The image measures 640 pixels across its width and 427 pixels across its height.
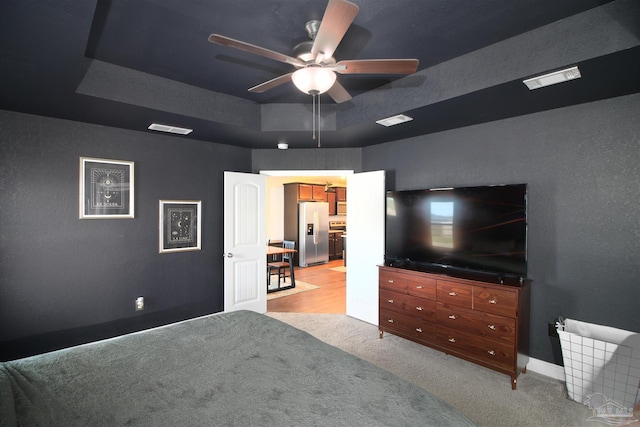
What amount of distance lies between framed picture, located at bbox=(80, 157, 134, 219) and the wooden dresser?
307 cm

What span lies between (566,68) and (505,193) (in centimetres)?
117

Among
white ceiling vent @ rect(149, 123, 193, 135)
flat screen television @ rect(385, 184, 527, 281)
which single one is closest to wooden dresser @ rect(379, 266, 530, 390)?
flat screen television @ rect(385, 184, 527, 281)

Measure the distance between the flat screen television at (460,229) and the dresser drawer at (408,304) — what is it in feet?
1.20

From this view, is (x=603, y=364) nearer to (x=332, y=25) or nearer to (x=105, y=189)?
(x=332, y=25)

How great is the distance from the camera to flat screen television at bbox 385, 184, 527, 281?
9.52 feet

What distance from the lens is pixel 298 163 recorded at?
4.62 meters

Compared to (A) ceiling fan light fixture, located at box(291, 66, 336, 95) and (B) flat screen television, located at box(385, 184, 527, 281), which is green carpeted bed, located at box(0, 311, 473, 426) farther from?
(B) flat screen television, located at box(385, 184, 527, 281)

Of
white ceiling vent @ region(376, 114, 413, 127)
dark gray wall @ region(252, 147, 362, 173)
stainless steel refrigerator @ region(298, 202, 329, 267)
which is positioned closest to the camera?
white ceiling vent @ region(376, 114, 413, 127)

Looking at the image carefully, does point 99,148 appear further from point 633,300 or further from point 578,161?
point 633,300

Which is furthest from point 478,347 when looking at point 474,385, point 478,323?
point 474,385

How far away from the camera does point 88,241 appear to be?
3340mm

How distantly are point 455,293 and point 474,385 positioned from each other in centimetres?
78

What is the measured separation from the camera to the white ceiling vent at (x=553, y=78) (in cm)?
211

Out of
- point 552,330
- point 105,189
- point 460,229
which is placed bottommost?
point 552,330
